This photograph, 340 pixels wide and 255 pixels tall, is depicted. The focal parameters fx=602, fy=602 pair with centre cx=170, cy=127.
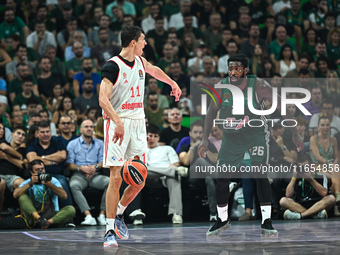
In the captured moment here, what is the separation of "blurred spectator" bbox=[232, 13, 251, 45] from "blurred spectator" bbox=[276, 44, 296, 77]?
1225mm

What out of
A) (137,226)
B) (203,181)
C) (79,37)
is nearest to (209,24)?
(79,37)

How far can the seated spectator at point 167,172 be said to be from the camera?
9.69 m

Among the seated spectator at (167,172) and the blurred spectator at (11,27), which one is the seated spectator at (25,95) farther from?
the seated spectator at (167,172)

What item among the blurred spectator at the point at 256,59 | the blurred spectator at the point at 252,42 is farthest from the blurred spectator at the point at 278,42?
the blurred spectator at the point at 256,59

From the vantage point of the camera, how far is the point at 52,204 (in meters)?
9.25

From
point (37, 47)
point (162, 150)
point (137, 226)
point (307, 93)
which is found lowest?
point (137, 226)

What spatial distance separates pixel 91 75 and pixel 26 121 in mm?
1886

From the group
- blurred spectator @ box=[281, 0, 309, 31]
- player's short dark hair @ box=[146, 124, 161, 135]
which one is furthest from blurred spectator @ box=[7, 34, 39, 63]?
blurred spectator @ box=[281, 0, 309, 31]

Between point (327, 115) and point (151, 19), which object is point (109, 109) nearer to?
point (327, 115)

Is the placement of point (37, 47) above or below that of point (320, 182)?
above

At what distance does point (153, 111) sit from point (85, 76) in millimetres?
1843

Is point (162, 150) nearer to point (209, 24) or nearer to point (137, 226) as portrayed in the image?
point (137, 226)

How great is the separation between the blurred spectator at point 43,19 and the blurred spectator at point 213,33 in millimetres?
3836

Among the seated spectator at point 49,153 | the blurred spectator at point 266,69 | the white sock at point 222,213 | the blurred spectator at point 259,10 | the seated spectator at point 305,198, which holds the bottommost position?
the seated spectator at point 305,198
